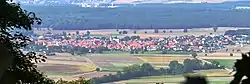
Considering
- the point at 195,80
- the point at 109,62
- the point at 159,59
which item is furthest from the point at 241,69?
the point at 159,59

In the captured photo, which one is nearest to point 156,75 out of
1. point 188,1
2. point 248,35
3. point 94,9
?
point 248,35

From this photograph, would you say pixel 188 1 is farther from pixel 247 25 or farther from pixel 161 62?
pixel 161 62

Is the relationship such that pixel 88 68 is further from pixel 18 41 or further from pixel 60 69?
pixel 18 41

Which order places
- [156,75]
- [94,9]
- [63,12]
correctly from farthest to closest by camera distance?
[94,9], [63,12], [156,75]

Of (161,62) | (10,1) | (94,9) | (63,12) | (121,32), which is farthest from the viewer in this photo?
(94,9)

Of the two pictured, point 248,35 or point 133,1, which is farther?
point 133,1

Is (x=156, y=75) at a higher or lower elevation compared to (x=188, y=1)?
lower

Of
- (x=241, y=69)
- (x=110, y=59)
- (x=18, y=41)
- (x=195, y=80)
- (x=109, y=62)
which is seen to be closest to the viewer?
(x=195, y=80)

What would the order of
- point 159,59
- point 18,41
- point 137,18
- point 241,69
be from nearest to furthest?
1. point 241,69
2. point 18,41
3. point 159,59
4. point 137,18

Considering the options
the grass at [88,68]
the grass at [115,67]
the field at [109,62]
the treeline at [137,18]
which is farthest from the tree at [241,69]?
the treeline at [137,18]
